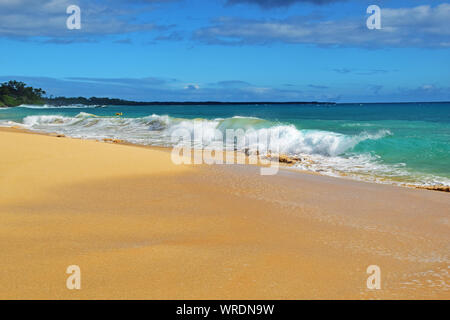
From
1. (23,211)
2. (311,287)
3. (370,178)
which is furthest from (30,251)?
(370,178)

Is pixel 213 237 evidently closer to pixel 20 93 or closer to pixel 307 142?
pixel 307 142

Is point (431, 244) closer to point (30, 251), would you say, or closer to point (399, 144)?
point (30, 251)

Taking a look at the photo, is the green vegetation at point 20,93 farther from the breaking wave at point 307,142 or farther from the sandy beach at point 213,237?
the sandy beach at point 213,237

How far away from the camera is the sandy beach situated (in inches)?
124

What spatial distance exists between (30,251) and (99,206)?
68.9 inches

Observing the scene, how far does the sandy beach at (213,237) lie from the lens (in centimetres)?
314

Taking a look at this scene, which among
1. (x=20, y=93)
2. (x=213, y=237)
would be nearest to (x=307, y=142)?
(x=213, y=237)

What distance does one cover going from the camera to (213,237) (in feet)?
14.1

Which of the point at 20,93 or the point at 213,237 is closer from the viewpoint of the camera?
the point at 213,237

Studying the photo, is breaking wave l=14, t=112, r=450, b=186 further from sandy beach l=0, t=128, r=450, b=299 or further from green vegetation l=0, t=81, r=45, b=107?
green vegetation l=0, t=81, r=45, b=107

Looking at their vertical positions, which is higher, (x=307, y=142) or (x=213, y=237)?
(x=307, y=142)

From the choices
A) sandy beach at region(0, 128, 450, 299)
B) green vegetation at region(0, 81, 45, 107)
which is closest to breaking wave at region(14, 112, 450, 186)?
sandy beach at region(0, 128, 450, 299)
